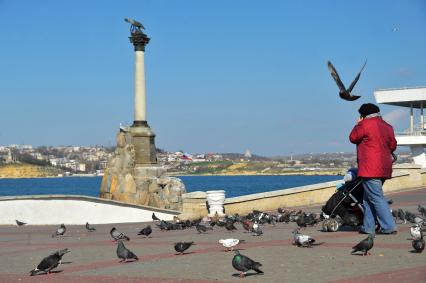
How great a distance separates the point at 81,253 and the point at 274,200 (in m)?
12.2

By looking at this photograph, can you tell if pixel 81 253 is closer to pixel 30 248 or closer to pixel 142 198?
pixel 30 248

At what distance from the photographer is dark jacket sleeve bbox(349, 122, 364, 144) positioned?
13.3m

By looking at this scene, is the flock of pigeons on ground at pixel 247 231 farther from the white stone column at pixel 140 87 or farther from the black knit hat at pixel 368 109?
the white stone column at pixel 140 87

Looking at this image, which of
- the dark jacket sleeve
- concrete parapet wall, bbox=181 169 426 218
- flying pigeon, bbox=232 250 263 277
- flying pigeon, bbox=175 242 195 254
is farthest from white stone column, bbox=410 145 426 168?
flying pigeon, bbox=232 250 263 277

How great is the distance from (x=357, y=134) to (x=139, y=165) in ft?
107

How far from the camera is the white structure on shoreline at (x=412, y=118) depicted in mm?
41750

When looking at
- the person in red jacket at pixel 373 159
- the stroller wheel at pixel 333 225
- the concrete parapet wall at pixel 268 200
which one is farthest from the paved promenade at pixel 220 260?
the concrete parapet wall at pixel 268 200

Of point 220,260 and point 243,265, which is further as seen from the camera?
point 220,260

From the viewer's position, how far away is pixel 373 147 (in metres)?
13.3

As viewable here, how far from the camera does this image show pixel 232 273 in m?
10.1

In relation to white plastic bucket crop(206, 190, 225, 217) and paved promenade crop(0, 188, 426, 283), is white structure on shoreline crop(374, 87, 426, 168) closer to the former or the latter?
white plastic bucket crop(206, 190, 225, 217)

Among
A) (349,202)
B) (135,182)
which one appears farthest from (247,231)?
(135,182)

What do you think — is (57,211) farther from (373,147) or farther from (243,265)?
(243,265)

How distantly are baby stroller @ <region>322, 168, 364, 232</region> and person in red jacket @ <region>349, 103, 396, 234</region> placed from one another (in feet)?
2.38
